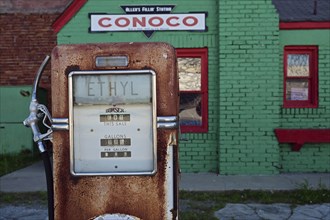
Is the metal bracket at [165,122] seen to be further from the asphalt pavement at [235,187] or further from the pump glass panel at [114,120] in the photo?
the asphalt pavement at [235,187]

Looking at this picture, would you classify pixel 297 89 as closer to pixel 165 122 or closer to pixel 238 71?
pixel 238 71

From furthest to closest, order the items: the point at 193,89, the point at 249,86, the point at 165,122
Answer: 1. the point at 193,89
2. the point at 249,86
3. the point at 165,122

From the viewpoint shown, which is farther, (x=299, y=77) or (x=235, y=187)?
(x=299, y=77)

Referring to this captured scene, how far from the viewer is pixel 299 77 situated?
8914mm

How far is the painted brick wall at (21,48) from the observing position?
12.4 meters

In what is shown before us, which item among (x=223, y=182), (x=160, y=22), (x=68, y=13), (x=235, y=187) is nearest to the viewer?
(x=235, y=187)

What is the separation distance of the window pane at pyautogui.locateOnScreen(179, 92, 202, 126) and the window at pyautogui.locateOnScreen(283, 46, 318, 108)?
5.64 ft

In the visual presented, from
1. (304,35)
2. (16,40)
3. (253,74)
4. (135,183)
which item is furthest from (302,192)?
Result: (16,40)

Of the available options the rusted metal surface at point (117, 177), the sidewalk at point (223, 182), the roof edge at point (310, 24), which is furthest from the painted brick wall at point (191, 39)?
the rusted metal surface at point (117, 177)

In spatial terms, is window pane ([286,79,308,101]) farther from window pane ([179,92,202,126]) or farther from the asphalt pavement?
window pane ([179,92,202,126])

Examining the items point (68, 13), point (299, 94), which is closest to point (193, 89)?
point (299, 94)

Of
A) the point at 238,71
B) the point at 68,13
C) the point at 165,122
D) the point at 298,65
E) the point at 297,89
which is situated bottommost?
the point at 165,122

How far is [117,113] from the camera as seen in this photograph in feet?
10.9

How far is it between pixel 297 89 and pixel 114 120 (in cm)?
640
